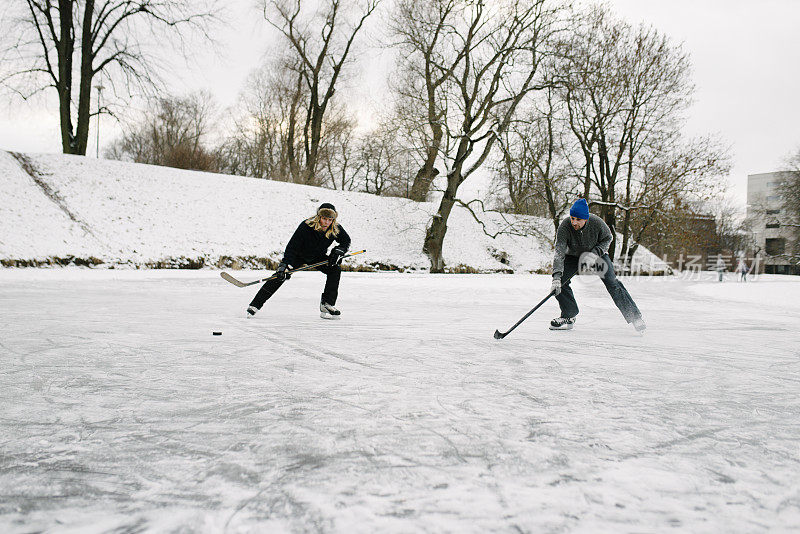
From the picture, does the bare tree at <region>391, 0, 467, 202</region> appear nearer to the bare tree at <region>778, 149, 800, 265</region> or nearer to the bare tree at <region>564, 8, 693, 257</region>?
the bare tree at <region>564, 8, 693, 257</region>

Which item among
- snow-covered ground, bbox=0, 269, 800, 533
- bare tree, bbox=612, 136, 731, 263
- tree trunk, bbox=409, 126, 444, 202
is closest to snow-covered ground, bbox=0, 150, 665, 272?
tree trunk, bbox=409, 126, 444, 202

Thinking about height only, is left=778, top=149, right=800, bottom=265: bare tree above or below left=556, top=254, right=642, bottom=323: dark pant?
above

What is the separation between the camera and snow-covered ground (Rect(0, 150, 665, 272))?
50.7 ft

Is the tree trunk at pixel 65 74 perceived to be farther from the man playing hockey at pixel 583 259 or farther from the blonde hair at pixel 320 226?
the man playing hockey at pixel 583 259

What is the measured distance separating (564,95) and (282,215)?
13160 mm

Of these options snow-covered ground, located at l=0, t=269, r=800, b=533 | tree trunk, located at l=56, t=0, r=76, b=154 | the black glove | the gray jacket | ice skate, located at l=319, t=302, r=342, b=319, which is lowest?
snow-covered ground, located at l=0, t=269, r=800, b=533

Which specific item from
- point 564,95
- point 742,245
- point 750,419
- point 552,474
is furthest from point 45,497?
point 742,245

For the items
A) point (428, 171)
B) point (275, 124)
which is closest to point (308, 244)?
point (428, 171)

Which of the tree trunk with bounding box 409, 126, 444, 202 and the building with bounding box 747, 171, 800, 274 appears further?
the building with bounding box 747, 171, 800, 274

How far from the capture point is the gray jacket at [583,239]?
5.66 metres

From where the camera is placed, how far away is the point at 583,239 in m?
5.71

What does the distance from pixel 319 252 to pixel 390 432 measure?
14.8 feet

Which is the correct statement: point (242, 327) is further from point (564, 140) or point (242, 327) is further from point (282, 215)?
point (564, 140)

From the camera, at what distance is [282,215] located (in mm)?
21453
